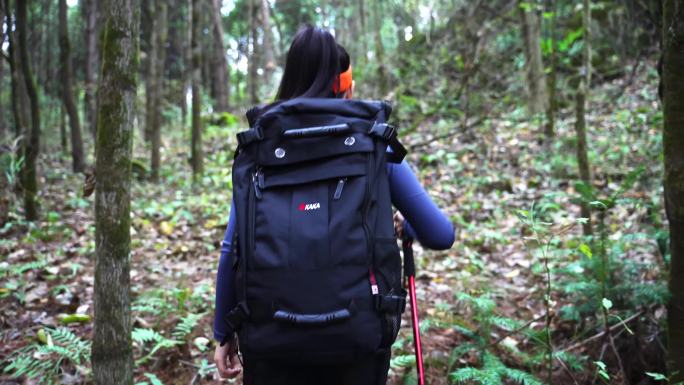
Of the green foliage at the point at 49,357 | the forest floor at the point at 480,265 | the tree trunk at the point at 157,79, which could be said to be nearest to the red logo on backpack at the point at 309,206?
the forest floor at the point at 480,265

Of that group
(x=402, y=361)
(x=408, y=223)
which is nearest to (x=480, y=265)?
(x=402, y=361)

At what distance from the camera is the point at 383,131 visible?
73.2 inches

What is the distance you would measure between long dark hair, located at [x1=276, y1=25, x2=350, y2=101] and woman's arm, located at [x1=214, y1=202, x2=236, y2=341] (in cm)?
53

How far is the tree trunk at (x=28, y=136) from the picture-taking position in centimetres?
725

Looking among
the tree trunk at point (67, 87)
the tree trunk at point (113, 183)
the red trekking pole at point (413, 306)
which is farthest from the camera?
the tree trunk at point (67, 87)

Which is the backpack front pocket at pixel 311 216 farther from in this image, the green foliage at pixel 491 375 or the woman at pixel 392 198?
the green foliage at pixel 491 375

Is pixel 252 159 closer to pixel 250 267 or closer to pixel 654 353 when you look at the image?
pixel 250 267

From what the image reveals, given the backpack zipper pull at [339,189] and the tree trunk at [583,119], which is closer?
the backpack zipper pull at [339,189]

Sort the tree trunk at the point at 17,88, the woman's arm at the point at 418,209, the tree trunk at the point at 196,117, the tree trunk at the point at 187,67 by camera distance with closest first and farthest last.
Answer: the woman's arm at the point at 418,209 < the tree trunk at the point at 17,88 < the tree trunk at the point at 196,117 < the tree trunk at the point at 187,67

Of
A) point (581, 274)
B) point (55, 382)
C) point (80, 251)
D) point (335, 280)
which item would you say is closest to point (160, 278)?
point (80, 251)

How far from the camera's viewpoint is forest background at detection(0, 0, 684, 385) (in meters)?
2.92

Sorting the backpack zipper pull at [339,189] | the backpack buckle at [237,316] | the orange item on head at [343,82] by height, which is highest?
the orange item on head at [343,82]

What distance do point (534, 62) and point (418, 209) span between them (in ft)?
34.0

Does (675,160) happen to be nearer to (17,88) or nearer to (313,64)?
(313,64)
